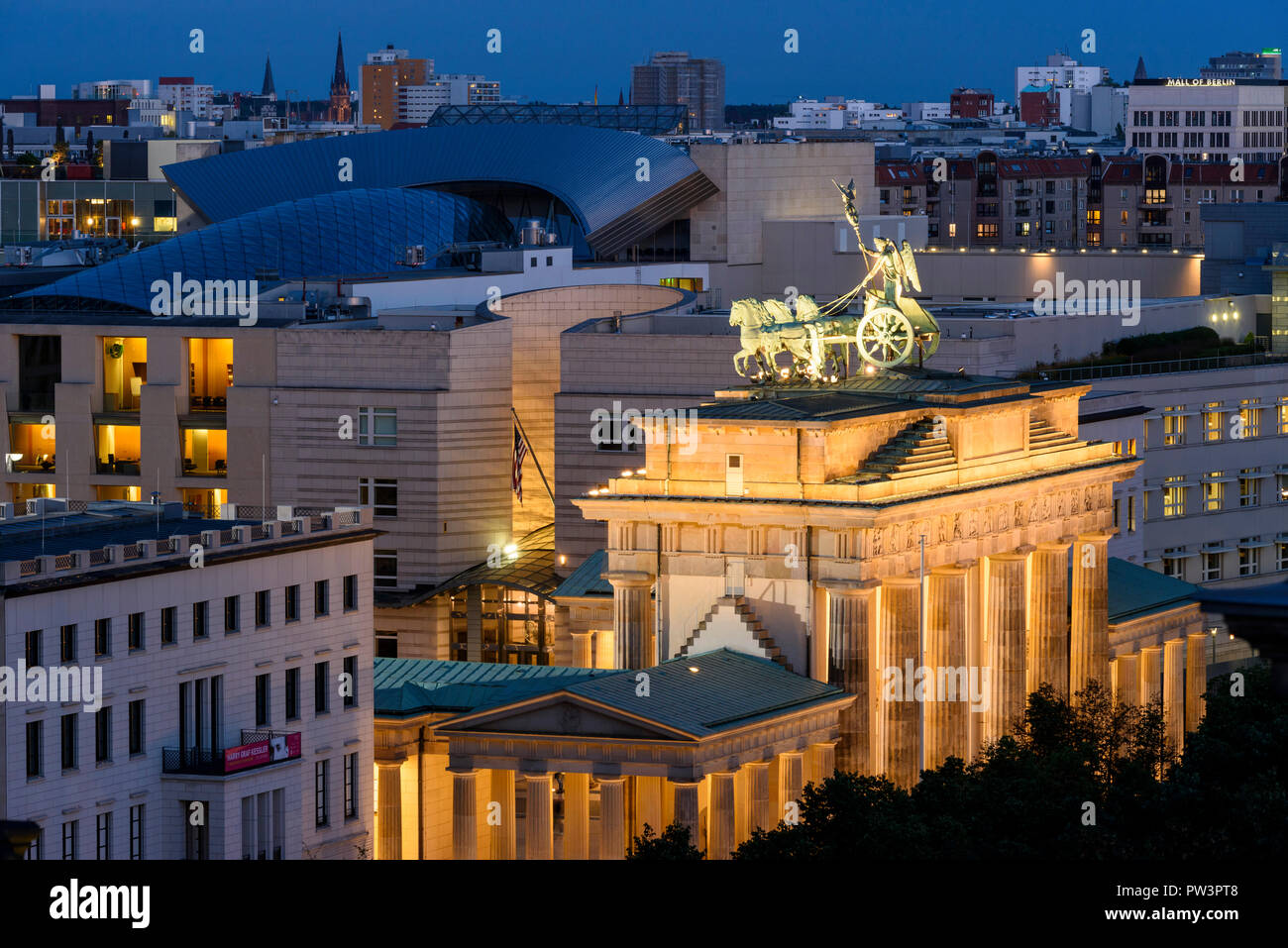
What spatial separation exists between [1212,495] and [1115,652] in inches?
1329

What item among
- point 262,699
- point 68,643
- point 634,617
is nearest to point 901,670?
point 634,617

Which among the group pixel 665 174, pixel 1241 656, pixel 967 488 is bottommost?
pixel 1241 656

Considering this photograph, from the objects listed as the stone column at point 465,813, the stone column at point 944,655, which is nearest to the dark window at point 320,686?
the stone column at point 465,813

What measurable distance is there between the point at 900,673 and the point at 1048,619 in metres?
12.3

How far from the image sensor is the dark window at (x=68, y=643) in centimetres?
6606

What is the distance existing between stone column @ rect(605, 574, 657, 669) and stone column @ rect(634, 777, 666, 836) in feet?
30.1

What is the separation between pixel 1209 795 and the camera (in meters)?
67.4

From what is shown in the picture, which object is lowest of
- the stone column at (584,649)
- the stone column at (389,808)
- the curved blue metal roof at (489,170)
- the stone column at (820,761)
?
the stone column at (389,808)

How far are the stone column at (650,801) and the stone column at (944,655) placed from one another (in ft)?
46.4

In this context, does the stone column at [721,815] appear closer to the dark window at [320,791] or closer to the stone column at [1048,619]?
the dark window at [320,791]

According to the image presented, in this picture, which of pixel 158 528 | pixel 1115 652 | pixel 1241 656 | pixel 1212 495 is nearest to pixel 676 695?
pixel 158 528

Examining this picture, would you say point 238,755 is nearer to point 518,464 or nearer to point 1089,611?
point 1089,611

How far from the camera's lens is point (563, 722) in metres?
70.1

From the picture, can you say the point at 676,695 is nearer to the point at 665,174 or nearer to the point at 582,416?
the point at 582,416
